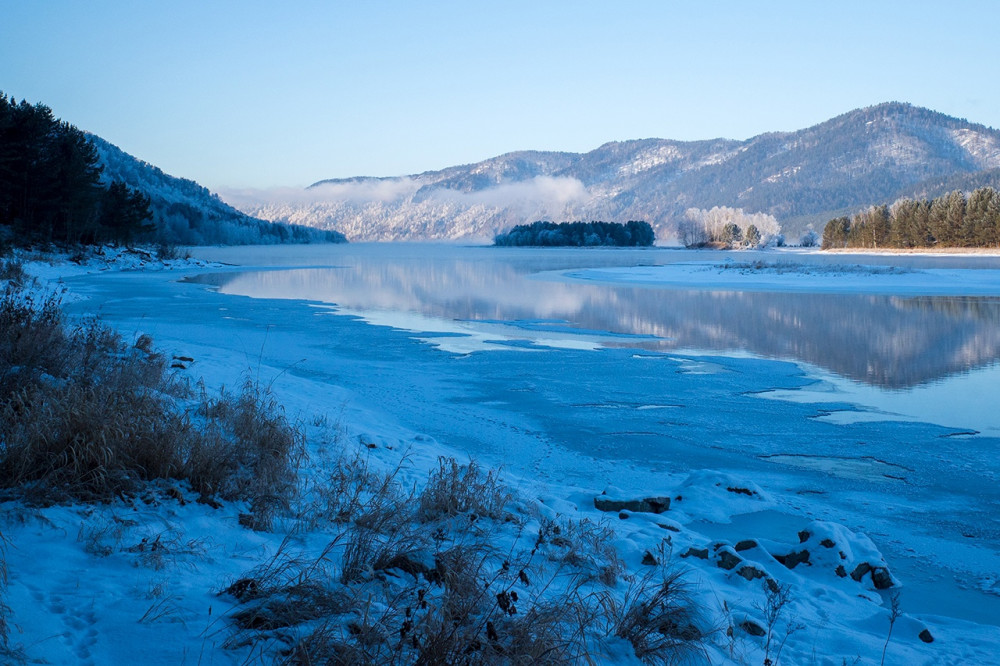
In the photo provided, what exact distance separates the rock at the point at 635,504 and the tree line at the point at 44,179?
143 feet

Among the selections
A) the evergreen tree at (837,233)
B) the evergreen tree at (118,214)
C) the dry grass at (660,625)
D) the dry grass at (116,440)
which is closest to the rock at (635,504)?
the dry grass at (660,625)

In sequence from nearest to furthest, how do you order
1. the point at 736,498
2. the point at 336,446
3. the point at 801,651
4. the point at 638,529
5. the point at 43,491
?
1. the point at 801,651
2. the point at 43,491
3. the point at 638,529
4. the point at 736,498
5. the point at 336,446

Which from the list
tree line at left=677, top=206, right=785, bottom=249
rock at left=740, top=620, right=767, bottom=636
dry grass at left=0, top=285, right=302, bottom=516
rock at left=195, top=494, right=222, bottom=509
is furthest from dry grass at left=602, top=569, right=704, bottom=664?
tree line at left=677, top=206, right=785, bottom=249

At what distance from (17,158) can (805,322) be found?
43419 millimetres

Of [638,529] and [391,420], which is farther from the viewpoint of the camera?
[391,420]

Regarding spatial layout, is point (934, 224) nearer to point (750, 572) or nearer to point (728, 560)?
point (728, 560)

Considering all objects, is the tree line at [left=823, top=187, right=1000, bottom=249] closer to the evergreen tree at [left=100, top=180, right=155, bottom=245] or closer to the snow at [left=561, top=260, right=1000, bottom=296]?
the snow at [left=561, top=260, right=1000, bottom=296]

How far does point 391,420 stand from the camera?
9984 millimetres

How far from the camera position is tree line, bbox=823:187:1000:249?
299 feet

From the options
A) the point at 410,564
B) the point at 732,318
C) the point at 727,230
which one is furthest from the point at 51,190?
the point at 727,230

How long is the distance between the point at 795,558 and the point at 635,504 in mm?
1469

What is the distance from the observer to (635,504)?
22.0 ft

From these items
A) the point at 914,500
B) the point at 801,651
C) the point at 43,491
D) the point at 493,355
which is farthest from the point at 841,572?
the point at 493,355

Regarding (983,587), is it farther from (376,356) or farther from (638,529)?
(376,356)
